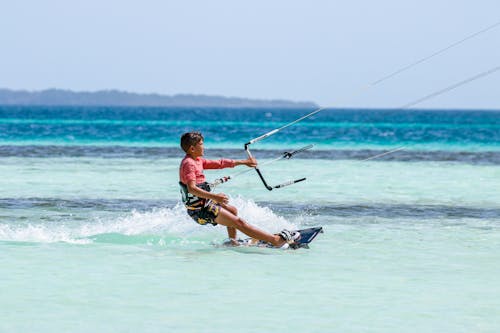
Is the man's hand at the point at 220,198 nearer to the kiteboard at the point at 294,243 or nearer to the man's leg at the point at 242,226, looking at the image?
the man's leg at the point at 242,226

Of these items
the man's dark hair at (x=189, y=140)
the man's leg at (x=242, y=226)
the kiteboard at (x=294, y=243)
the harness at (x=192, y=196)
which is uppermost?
the man's dark hair at (x=189, y=140)

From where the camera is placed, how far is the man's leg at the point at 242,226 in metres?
12.1

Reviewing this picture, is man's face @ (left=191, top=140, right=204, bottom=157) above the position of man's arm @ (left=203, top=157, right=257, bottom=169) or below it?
above

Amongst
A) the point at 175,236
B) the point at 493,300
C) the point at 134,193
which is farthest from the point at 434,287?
the point at 134,193

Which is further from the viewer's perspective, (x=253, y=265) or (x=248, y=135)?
(x=248, y=135)

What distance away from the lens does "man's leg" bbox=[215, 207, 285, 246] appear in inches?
477

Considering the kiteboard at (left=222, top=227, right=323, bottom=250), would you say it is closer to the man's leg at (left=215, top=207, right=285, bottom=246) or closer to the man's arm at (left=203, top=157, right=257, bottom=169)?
the man's leg at (left=215, top=207, right=285, bottom=246)

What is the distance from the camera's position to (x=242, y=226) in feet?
40.0

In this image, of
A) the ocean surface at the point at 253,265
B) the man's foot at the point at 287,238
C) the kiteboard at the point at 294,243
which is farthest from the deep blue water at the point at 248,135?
the man's foot at the point at 287,238

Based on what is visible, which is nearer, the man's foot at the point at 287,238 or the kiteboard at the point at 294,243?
the man's foot at the point at 287,238

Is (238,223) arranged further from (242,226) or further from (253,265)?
(253,265)

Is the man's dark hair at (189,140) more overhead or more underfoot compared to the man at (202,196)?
more overhead

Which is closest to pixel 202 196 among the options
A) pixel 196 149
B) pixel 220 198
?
pixel 220 198

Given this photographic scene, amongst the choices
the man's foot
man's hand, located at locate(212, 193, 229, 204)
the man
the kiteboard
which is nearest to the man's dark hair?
the man
